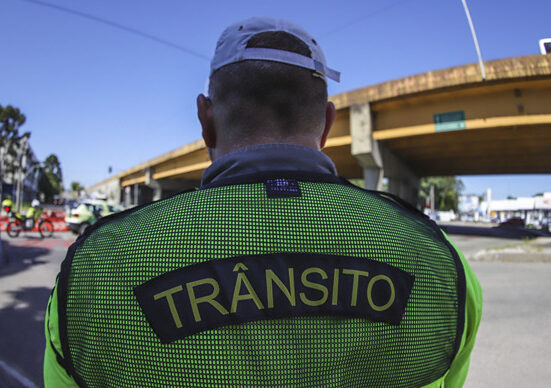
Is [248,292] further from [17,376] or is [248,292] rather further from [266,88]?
[17,376]

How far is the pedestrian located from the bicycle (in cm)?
1397

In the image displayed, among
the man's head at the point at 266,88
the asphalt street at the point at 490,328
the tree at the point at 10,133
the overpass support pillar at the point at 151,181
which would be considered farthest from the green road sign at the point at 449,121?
the tree at the point at 10,133

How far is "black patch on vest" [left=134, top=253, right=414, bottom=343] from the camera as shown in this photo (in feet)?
2.55

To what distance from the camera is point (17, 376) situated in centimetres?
278

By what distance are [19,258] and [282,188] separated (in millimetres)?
9600

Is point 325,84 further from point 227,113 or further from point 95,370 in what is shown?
point 95,370

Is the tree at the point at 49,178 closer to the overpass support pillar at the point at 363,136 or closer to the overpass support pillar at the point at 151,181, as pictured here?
the overpass support pillar at the point at 151,181

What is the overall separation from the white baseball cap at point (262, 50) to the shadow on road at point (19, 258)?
745 centimetres

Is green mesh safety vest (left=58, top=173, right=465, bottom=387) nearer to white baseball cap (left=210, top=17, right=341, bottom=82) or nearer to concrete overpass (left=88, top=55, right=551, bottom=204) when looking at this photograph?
white baseball cap (left=210, top=17, right=341, bottom=82)

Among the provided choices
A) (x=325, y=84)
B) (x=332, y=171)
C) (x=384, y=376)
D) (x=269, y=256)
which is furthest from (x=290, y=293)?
(x=325, y=84)

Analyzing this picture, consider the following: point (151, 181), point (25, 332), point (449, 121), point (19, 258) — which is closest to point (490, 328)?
point (25, 332)

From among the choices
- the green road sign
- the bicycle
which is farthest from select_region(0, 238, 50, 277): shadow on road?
the green road sign

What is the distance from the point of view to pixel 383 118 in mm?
14211

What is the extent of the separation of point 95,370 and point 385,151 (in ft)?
52.5
